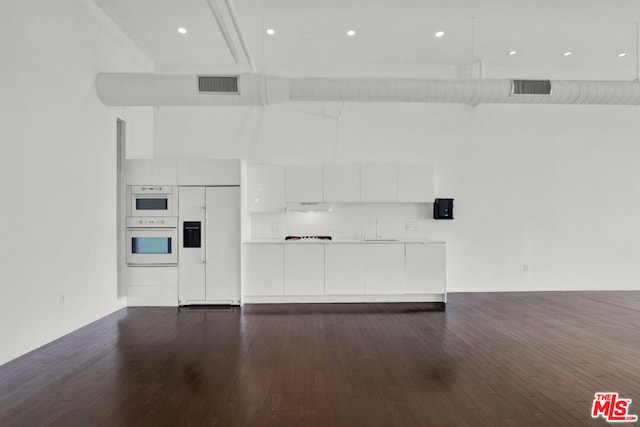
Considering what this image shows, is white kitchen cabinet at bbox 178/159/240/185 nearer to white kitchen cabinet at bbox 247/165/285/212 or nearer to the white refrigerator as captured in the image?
the white refrigerator

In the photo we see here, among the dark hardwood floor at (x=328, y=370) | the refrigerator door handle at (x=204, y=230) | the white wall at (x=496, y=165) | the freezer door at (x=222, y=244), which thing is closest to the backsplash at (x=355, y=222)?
the white wall at (x=496, y=165)

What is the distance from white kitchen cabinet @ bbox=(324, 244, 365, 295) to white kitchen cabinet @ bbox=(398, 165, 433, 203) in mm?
1290

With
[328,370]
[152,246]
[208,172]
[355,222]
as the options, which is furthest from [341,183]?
[328,370]

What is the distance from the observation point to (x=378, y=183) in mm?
6211

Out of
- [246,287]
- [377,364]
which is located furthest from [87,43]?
[377,364]

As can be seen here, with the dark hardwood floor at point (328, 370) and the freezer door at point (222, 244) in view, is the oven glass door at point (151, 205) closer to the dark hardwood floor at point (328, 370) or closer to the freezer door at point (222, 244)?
the freezer door at point (222, 244)

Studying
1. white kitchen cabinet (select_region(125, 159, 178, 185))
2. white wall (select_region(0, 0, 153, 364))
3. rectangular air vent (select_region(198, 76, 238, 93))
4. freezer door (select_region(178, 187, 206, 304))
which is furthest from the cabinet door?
white wall (select_region(0, 0, 153, 364))

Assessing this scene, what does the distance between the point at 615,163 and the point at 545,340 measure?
4.71 meters

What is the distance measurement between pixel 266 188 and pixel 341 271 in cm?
190

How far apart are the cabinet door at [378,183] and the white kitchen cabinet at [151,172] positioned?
307cm

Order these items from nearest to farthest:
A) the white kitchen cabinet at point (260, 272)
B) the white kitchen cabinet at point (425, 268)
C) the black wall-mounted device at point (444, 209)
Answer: the white kitchen cabinet at point (260, 272), the white kitchen cabinet at point (425, 268), the black wall-mounted device at point (444, 209)

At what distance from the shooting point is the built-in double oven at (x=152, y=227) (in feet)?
18.1

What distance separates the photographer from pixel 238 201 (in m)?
5.59

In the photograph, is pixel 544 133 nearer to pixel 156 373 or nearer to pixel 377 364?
pixel 377 364
